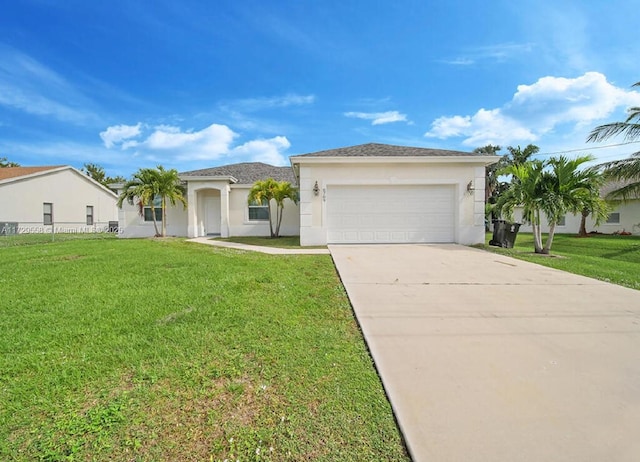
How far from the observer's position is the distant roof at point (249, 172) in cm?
1590

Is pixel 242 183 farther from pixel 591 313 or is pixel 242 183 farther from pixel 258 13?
pixel 591 313

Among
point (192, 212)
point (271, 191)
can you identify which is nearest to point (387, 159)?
point (271, 191)

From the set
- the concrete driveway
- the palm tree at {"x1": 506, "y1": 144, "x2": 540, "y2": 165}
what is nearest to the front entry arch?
the concrete driveway

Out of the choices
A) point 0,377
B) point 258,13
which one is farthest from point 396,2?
point 0,377

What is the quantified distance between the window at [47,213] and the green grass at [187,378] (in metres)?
23.4

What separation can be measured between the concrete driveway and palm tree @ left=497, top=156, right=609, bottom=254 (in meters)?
4.18

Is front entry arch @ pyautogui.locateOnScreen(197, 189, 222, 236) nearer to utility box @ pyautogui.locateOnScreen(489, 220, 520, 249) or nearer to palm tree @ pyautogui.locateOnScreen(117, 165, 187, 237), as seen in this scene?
palm tree @ pyautogui.locateOnScreen(117, 165, 187, 237)

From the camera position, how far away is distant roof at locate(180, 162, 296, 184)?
52.2ft

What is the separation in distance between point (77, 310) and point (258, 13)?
975cm

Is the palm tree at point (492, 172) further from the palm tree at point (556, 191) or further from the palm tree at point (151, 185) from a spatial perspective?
the palm tree at point (151, 185)

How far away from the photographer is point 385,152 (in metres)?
11.5

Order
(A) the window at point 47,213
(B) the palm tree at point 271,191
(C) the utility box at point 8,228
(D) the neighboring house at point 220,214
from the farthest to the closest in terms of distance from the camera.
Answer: (A) the window at point 47,213
(C) the utility box at point 8,228
(D) the neighboring house at point 220,214
(B) the palm tree at point 271,191

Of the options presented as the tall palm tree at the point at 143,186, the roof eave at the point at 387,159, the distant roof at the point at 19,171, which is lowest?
the tall palm tree at the point at 143,186

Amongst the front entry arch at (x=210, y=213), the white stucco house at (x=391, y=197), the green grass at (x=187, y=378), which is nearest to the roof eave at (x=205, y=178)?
the front entry arch at (x=210, y=213)
